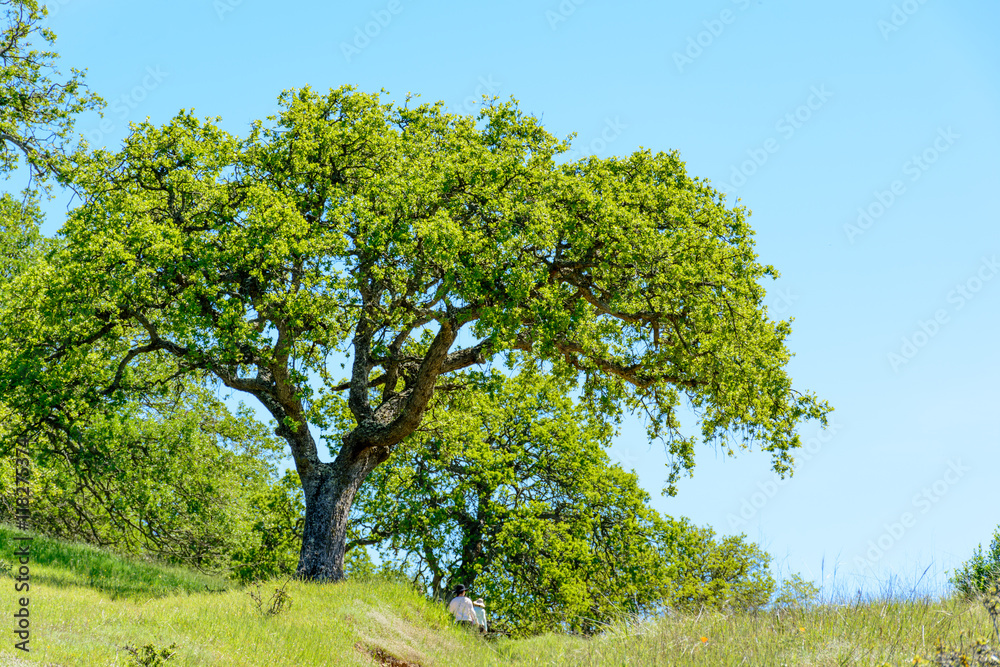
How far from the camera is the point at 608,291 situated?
18.5m

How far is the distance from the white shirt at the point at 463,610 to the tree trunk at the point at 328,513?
3034mm

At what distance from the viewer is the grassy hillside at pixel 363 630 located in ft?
32.1

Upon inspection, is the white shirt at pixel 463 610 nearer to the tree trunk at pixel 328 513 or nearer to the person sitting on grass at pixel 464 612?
the person sitting on grass at pixel 464 612

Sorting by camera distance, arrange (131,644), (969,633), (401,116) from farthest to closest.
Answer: (401,116), (131,644), (969,633)

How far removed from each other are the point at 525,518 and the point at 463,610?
18.9 ft

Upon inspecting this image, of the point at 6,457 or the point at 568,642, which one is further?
the point at 6,457

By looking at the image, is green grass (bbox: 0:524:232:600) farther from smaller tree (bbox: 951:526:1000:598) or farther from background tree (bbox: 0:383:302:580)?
smaller tree (bbox: 951:526:1000:598)

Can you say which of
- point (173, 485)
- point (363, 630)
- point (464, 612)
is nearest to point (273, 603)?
point (363, 630)

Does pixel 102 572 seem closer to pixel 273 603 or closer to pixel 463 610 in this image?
pixel 273 603

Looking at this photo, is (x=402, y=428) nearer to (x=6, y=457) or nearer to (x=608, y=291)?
(x=608, y=291)

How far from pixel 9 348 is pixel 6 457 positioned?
2.76m

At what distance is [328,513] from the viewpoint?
64.8 ft

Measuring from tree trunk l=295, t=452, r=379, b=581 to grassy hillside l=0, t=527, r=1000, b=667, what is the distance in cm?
127

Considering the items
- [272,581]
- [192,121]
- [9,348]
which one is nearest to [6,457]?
[9,348]
